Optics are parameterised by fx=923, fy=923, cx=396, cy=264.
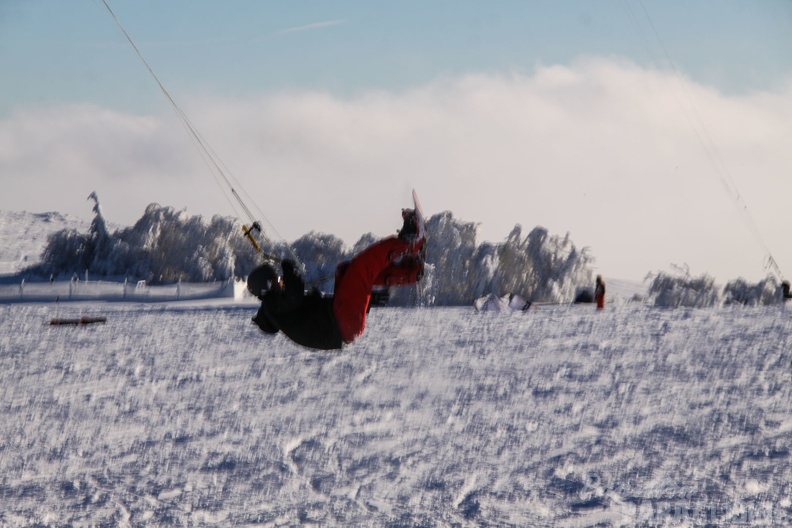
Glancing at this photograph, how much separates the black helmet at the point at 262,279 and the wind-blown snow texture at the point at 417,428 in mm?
3338

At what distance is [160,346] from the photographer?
54.5ft

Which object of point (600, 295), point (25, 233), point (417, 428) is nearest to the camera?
point (417, 428)

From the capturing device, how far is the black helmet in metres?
7.41

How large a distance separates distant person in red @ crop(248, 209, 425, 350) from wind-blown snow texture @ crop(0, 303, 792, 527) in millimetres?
2750

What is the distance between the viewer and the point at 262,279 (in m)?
7.45

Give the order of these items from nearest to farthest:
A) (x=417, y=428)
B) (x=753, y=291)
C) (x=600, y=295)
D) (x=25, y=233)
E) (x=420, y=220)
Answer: (x=420, y=220)
(x=417, y=428)
(x=600, y=295)
(x=753, y=291)
(x=25, y=233)

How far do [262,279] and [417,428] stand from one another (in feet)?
16.5

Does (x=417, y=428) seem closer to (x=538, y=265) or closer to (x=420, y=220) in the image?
(x=420, y=220)

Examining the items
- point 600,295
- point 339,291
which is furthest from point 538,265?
point 339,291

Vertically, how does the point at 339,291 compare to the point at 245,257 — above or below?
below

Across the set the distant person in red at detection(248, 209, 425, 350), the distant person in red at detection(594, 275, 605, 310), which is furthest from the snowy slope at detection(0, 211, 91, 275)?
the distant person in red at detection(248, 209, 425, 350)

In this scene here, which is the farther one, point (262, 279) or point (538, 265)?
point (538, 265)

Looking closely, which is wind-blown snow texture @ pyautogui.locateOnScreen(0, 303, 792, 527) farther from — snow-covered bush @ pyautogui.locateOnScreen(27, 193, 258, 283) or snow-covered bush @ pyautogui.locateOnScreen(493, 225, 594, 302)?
snow-covered bush @ pyautogui.locateOnScreen(27, 193, 258, 283)

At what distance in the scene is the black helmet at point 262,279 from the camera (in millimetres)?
7406
